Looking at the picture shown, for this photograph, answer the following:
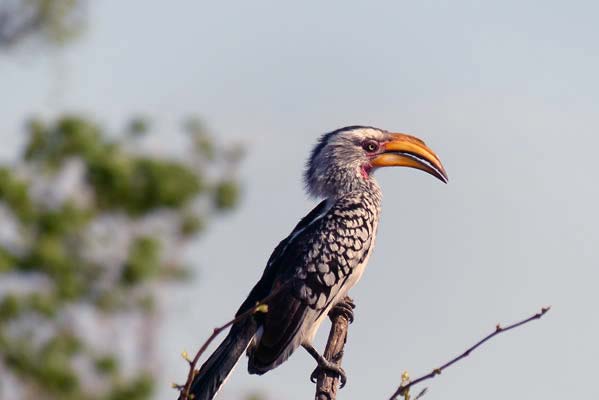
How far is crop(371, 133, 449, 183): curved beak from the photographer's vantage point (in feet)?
25.1

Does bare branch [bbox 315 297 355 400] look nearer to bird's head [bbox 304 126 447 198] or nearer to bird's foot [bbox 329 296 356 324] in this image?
bird's foot [bbox 329 296 356 324]

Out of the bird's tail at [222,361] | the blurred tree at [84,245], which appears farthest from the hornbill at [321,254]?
the blurred tree at [84,245]

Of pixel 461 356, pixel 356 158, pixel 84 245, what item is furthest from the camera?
pixel 84 245

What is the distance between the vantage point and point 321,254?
716 cm

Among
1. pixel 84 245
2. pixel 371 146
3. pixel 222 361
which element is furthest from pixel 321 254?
pixel 84 245

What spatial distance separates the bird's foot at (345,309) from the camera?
7109 millimetres

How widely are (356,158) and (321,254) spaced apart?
0.91 meters

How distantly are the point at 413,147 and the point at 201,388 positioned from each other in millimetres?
1986

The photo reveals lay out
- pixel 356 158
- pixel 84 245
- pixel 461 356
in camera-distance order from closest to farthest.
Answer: pixel 461 356 < pixel 356 158 < pixel 84 245

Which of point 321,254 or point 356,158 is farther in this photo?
point 356,158

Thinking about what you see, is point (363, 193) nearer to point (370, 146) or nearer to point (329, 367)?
point (370, 146)

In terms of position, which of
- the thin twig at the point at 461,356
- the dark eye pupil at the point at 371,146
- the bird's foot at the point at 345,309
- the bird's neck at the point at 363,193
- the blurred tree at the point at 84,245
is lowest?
the thin twig at the point at 461,356

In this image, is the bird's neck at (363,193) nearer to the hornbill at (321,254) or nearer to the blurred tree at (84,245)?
Answer: the hornbill at (321,254)

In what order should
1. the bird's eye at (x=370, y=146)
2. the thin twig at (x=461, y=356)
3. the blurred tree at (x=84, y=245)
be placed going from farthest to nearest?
the blurred tree at (x=84, y=245) → the bird's eye at (x=370, y=146) → the thin twig at (x=461, y=356)
